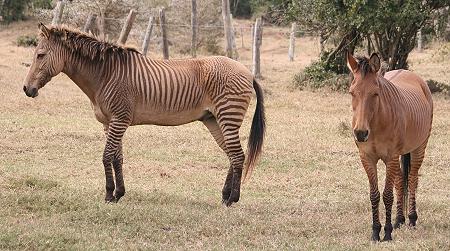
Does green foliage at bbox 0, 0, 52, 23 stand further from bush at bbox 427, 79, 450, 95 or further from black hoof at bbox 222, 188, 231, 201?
black hoof at bbox 222, 188, 231, 201

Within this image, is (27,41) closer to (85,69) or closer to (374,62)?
(85,69)

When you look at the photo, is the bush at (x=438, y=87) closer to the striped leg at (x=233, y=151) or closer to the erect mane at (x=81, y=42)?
the striped leg at (x=233, y=151)

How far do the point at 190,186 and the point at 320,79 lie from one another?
1137 centimetres

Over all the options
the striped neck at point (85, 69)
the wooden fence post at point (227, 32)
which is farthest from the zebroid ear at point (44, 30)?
the wooden fence post at point (227, 32)

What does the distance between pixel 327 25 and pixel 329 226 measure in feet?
39.4

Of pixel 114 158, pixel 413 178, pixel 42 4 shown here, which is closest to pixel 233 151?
pixel 114 158

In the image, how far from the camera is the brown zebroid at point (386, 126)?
21.2 ft

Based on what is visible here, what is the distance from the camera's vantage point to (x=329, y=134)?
44.6ft

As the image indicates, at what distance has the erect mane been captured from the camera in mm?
8406

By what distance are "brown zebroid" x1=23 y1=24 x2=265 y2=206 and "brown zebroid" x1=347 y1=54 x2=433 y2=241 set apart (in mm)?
1955

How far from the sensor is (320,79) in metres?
20.5

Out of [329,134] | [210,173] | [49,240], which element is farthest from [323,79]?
[49,240]

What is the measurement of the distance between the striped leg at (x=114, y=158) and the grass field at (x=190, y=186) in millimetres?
133

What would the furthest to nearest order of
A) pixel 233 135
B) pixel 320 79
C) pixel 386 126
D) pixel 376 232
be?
pixel 320 79, pixel 233 135, pixel 376 232, pixel 386 126
